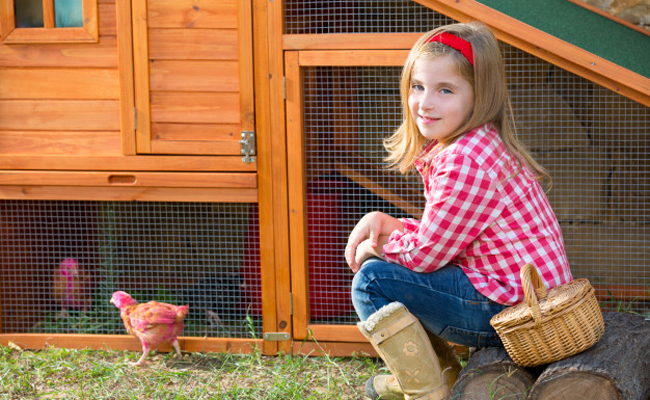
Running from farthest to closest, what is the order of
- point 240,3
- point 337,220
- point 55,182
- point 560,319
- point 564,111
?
point 564,111
point 337,220
point 55,182
point 240,3
point 560,319

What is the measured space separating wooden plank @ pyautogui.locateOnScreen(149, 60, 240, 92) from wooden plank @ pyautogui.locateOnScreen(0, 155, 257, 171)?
290 mm

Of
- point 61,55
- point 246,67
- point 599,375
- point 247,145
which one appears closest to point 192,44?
point 246,67

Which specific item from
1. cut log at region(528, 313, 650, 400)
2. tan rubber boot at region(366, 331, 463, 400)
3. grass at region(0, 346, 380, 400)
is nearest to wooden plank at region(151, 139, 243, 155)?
grass at region(0, 346, 380, 400)

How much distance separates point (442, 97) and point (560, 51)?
0.60m

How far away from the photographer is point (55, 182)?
3.18 m

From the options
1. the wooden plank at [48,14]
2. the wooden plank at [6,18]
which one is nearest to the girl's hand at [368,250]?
the wooden plank at [48,14]

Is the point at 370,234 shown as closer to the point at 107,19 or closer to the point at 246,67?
the point at 246,67

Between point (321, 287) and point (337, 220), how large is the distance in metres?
0.31

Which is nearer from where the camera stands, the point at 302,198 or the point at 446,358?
the point at 446,358

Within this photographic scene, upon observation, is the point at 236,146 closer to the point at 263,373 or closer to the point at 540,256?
the point at 263,373

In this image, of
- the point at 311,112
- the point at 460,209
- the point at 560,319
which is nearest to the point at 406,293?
the point at 460,209

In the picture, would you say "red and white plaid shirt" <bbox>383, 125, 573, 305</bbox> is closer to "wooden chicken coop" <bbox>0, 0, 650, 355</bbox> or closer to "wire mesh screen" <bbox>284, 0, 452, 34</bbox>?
"wooden chicken coop" <bbox>0, 0, 650, 355</bbox>

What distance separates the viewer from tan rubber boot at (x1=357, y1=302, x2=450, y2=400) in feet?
7.45

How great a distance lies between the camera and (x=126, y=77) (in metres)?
3.08
